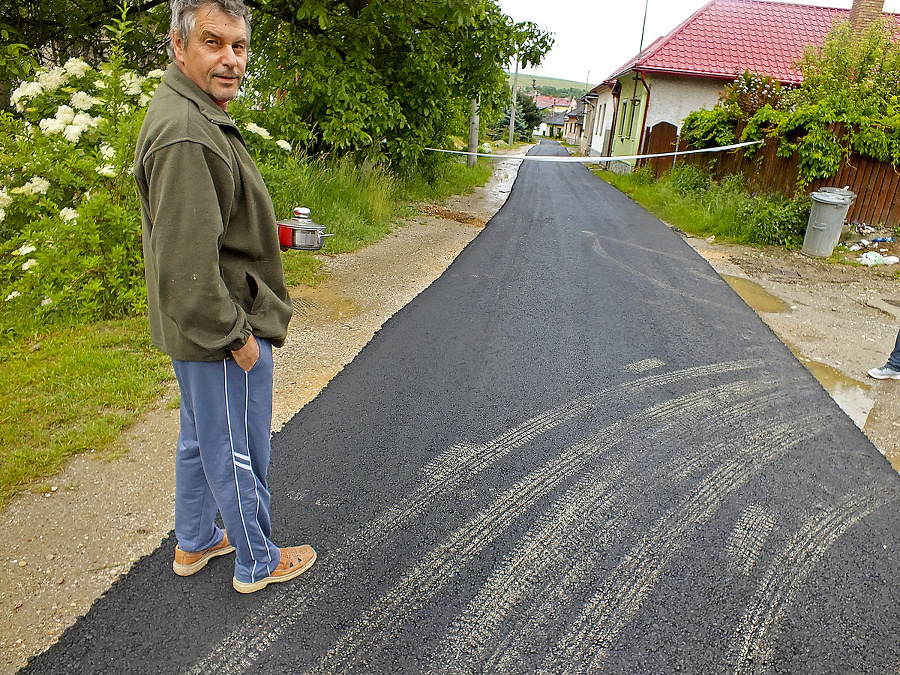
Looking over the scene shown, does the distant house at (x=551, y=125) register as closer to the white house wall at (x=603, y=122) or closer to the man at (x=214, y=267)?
the white house wall at (x=603, y=122)

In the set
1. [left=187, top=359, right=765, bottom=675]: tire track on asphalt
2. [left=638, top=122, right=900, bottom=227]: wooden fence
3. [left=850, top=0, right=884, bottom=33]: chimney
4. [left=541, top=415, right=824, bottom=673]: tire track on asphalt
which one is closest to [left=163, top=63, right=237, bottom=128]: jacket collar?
[left=187, top=359, right=765, bottom=675]: tire track on asphalt

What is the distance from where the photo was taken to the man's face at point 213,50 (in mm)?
1868

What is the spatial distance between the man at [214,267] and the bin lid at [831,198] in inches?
384

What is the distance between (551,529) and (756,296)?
18.6ft

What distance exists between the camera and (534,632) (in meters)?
2.43

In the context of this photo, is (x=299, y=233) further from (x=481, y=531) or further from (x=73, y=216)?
(x=73, y=216)

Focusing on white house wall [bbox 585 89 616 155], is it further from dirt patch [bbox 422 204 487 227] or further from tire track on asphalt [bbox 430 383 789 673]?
tire track on asphalt [bbox 430 383 789 673]

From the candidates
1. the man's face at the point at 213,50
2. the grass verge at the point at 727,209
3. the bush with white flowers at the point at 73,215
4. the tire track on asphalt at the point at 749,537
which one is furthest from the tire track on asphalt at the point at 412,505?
the grass verge at the point at 727,209

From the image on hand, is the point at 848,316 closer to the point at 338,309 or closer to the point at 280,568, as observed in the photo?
the point at 338,309

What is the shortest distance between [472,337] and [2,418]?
338cm

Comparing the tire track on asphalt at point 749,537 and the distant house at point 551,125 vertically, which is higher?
the distant house at point 551,125

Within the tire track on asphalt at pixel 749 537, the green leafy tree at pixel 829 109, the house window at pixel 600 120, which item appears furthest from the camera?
the house window at pixel 600 120

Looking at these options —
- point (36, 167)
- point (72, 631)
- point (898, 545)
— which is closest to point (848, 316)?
point (898, 545)

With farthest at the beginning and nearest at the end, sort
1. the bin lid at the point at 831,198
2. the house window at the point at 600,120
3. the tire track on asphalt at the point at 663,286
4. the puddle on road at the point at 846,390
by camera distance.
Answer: the house window at the point at 600,120 → the bin lid at the point at 831,198 → the tire track on asphalt at the point at 663,286 → the puddle on road at the point at 846,390
